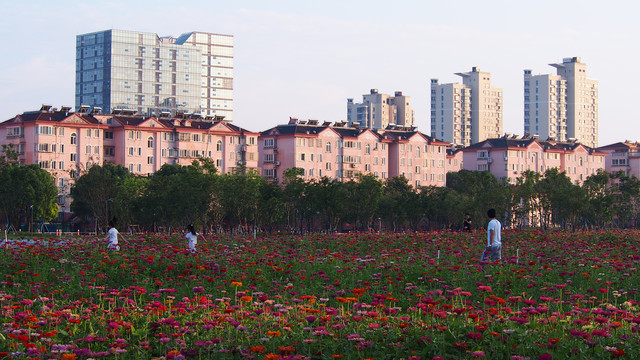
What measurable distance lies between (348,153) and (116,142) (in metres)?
32.9

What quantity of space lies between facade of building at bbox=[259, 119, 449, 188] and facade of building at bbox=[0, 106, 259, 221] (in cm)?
333

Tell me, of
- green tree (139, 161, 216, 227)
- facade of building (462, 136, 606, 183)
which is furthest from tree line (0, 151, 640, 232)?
facade of building (462, 136, 606, 183)

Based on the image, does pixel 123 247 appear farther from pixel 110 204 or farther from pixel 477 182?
pixel 477 182

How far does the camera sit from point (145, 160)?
113 metres

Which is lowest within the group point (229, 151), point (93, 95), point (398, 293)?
point (398, 293)

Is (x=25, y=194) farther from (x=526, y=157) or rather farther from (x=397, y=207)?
(x=526, y=157)

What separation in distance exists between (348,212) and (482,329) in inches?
2904

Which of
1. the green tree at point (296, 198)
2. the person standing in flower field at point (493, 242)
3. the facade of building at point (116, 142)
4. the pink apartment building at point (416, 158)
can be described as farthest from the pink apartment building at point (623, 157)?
the person standing in flower field at point (493, 242)

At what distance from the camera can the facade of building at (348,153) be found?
121 m

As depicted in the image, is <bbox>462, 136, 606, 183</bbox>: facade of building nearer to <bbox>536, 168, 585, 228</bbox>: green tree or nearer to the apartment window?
<bbox>536, 168, 585, 228</bbox>: green tree

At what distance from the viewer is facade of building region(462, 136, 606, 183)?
5576 inches

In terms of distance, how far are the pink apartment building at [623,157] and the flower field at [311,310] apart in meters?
138

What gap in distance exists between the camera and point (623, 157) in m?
156

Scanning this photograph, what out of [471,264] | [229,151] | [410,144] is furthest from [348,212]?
[471,264]
